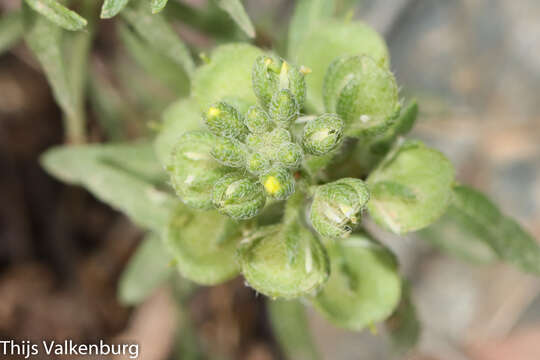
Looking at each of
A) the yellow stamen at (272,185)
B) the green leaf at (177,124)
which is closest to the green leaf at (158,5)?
the green leaf at (177,124)

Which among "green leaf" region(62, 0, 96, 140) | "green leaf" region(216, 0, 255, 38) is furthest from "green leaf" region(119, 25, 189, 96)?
"green leaf" region(216, 0, 255, 38)

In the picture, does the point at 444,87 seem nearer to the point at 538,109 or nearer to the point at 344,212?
the point at 538,109

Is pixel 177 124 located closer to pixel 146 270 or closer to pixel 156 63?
pixel 156 63

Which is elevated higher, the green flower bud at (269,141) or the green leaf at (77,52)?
the green flower bud at (269,141)

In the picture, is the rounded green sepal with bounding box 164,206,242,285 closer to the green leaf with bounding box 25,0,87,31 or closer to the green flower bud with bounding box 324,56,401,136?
the green flower bud with bounding box 324,56,401,136

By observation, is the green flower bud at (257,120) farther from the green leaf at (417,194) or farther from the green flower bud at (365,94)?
the green leaf at (417,194)

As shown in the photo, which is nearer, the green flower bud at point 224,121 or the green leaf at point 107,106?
the green flower bud at point 224,121

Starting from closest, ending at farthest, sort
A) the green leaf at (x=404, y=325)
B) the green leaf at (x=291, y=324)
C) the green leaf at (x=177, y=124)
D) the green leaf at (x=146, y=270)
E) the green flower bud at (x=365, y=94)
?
the green flower bud at (x=365, y=94) < the green leaf at (x=177, y=124) < the green leaf at (x=404, y=325) < the green leaf at (x=291, y=324) < the green leaf at (x=146, y=270)
